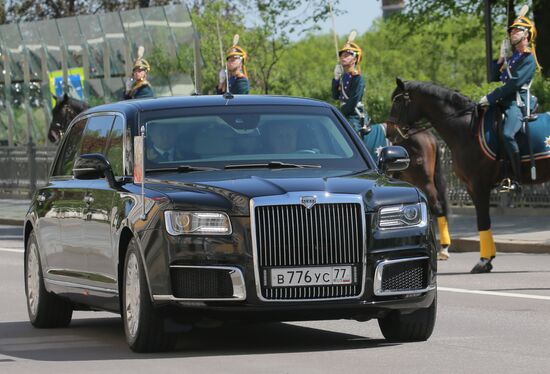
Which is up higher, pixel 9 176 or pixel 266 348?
pixel 266 348

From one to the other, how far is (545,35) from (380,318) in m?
23.1

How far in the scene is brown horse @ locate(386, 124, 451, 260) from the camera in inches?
869

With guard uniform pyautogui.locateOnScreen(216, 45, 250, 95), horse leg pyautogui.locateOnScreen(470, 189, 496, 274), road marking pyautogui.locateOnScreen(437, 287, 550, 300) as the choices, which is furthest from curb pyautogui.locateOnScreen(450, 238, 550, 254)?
road marking pyautogui.locateOnScreen(437, 287, 550, 300)

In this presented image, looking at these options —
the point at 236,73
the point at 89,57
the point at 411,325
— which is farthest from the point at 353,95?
the point at 89,57

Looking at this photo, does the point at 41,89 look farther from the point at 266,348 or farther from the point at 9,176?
the point at 266,348

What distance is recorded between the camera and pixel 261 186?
10867mm

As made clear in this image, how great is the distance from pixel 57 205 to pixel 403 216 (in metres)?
3.39

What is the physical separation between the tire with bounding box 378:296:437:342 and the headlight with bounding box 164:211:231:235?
4.66 feet

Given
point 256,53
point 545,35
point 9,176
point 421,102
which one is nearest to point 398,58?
point 256,53

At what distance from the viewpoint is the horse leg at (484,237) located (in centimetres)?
1922

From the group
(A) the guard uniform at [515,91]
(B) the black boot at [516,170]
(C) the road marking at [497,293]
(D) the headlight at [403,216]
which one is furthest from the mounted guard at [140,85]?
(D) the headlight at [403,216]

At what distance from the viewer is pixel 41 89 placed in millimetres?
52344

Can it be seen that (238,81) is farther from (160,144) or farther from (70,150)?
(160,144)

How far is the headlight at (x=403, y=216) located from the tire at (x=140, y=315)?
154cm
